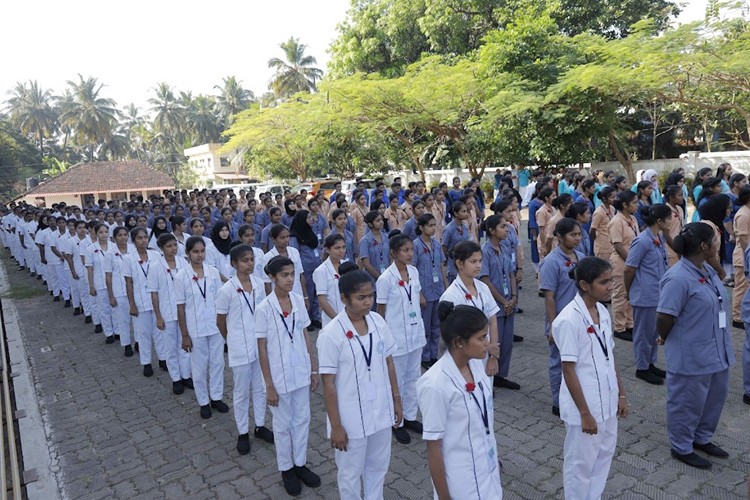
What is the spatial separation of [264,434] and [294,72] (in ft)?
132

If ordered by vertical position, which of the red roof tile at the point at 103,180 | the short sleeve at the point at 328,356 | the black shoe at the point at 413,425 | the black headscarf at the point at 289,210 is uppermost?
the red roof tile at the point at 103,180

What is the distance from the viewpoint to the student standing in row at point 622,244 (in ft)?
Result: 20.1

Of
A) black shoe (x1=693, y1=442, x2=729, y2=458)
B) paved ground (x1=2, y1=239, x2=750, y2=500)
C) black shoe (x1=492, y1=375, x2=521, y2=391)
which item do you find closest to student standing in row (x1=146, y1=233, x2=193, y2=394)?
paved ground (x1=2, y1=239, x2=750, y2=500)

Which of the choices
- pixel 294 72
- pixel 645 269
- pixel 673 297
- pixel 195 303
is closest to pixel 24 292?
pixel 195 303

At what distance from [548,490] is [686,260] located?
1.84 meters

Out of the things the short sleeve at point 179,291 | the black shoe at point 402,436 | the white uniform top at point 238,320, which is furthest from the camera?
the short sleeve at point 179,291

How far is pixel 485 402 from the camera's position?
269 cm

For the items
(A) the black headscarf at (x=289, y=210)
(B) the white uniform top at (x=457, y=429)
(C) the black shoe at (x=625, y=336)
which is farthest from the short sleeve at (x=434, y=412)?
(A) the black headscarf at (x=289, y=210)

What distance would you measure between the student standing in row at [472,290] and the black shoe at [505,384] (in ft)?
4.33

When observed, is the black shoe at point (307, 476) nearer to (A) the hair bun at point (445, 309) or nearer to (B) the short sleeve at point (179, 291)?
(A) the hair bun at point (445, 309)

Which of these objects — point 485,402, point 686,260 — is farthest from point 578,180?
point 485,402

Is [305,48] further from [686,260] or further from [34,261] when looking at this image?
[686,260]

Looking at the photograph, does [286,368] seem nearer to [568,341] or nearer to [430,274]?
[568,341]

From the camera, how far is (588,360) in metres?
3.21
